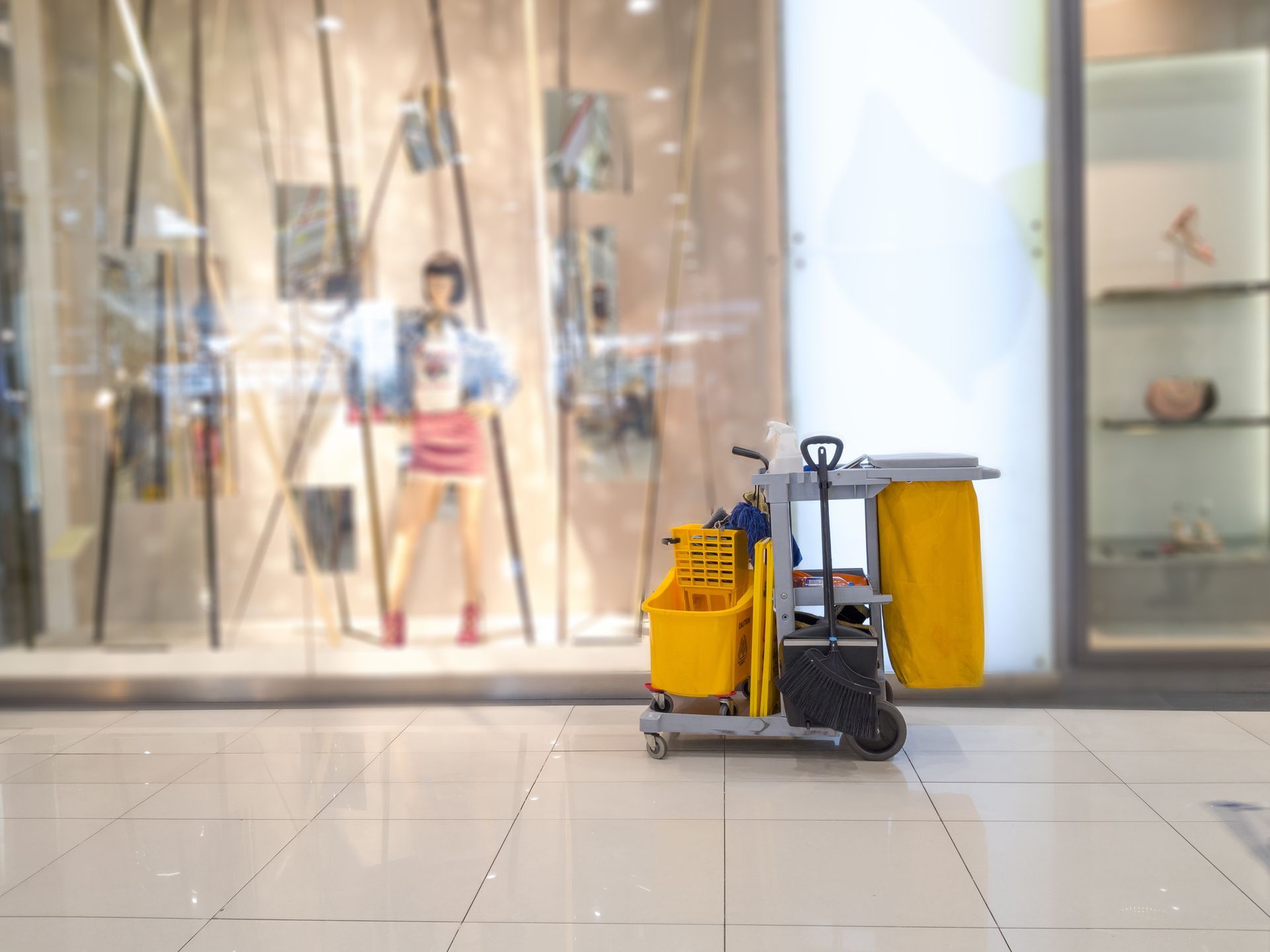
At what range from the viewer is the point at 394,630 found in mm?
3723

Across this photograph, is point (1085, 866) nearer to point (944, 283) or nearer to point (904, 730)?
point (904, 730)

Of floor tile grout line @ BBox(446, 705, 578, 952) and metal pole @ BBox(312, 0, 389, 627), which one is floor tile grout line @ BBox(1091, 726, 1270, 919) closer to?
floor tile grout line @ BBox(446, 705, 578, 952)

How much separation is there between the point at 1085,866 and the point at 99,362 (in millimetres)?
3666

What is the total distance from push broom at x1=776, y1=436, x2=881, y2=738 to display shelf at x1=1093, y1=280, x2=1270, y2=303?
1.92 meters

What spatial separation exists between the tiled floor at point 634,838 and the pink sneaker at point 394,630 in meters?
0.76

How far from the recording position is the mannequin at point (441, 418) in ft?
12.1

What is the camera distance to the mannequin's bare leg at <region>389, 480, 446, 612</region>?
3.73 m

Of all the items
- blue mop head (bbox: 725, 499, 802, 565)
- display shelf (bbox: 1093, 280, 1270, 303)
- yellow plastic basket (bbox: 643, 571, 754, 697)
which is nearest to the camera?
yellow plastic basket (bbox: 643, 571, 754, 697)

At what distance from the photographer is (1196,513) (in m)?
3.70

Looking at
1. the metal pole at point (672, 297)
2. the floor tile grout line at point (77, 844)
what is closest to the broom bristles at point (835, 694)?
the metal pole at point (672, 297)

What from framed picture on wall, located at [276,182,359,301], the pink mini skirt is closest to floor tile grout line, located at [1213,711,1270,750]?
the pink mini skirt

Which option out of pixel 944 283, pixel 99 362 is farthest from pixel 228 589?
pixel 944 283

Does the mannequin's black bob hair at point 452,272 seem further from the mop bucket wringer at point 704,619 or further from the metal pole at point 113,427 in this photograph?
the mop bucket wringer at point 704,619

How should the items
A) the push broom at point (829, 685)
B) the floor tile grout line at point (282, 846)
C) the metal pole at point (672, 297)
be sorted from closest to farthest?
the floor tile grout line at point (282, 846), the push broom at point (829, 685), the metal pole at point (672, 297)
